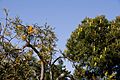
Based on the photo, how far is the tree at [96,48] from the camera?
2897 cm

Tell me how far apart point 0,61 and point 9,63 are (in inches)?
22.2

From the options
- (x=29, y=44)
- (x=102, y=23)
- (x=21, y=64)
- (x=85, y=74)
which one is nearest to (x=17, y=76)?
(x=21, y=64)

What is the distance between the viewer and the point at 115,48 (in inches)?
1148

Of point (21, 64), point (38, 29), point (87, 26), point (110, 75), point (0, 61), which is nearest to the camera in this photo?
point (0, 61)

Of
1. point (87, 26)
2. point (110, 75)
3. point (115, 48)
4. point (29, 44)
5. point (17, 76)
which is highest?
point (87, 26)

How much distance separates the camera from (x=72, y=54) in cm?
3103

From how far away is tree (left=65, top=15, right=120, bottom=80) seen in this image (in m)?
29.0

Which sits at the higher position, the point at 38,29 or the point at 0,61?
the point at 38,29

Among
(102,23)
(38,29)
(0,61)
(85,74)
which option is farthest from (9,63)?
(102,23)

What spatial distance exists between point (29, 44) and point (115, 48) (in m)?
12.3

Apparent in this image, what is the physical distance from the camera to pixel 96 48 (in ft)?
97.1

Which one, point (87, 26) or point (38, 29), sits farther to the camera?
point (87, 26)

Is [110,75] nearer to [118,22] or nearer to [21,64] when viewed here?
[118,22]

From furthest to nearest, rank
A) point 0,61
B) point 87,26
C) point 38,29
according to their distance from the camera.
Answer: point 87,26
point 38,29
point 0,61
